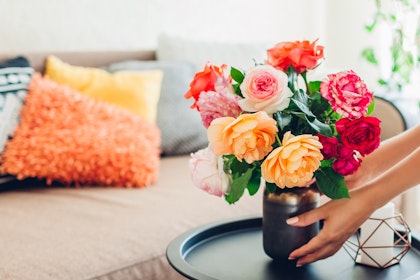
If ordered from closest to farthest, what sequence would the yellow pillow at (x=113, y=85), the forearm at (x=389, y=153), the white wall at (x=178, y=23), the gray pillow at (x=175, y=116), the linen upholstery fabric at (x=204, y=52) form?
the forearm at (x=389, y=153), the yellow pillow at (x=113, y=85), the gray pillow at (x=175, y=116), the white wall at (x=178, y=23), the linen upholstery fabric at (x=204, y=52)

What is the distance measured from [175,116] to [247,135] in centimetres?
131

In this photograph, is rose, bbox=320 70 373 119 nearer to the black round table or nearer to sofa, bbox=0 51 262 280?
the black round table

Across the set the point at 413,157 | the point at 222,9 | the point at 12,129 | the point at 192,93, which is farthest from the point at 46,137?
the point at 222,9

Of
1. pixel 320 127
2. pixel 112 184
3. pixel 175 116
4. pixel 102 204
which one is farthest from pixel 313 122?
pixel 175 116

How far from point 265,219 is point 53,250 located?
1.62 ft

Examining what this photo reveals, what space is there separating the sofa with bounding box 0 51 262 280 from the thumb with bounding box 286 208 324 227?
0.43m

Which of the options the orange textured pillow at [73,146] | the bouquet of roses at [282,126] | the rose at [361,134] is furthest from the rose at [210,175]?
the orange textured pillow at [73,146]

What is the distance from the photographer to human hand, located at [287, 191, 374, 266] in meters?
0.96

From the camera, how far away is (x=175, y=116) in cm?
218

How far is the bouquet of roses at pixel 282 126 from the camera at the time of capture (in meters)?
0.89

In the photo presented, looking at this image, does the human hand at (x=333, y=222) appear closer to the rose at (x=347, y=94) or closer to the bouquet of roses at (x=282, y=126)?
the bouquet of roses at (x=282, y=126)

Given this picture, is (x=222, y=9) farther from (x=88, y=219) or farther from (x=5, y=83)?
(x=88, y=219)

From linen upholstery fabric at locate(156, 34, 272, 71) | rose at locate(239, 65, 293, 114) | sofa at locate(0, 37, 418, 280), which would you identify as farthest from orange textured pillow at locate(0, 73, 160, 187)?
rose at locate(239, 65, 293, 114)

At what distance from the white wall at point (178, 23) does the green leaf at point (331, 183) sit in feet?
5.55
